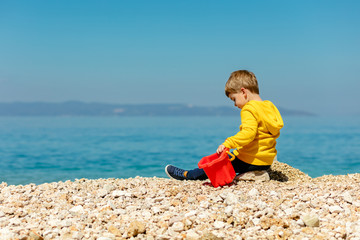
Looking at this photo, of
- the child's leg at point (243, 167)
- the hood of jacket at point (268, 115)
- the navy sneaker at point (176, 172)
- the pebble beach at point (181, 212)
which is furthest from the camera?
the navy sneaker at point (176, 172)

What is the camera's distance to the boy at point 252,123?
529 cm

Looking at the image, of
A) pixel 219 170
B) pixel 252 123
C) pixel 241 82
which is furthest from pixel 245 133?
pixel 241 82

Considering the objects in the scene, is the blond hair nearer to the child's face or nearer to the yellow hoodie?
the child's face

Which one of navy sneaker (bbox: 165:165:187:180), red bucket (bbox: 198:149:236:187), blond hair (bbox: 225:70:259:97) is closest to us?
red bucket (bbox: 198:149:236:187)

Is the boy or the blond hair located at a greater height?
the blond hair

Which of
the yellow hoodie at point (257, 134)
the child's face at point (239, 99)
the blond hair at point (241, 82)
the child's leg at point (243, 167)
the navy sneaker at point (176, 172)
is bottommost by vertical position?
the navy sneaker at point (176, 172)

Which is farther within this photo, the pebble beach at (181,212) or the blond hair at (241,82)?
the blond hair at (241,82)

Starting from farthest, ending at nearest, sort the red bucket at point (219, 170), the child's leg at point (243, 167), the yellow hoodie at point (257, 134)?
1. the child's leg at point (243, 167)
2. the yellow hoodie at point (257, 134)
3. the red bucket at point (219, 170)

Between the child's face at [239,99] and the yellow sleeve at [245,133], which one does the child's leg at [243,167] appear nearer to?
the yellow sleeve at [245,133]

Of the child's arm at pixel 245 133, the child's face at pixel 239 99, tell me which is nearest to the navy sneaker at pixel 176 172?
the child's arm at pixel 245 133

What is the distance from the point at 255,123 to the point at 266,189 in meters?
0.96

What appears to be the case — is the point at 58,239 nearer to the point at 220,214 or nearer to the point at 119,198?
the point at 119,198

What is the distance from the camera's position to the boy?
5289 mm

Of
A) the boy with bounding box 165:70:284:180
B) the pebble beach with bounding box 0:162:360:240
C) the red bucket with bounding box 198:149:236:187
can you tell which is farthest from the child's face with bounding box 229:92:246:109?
the pebble beach with bounding box 0:162:360:240
